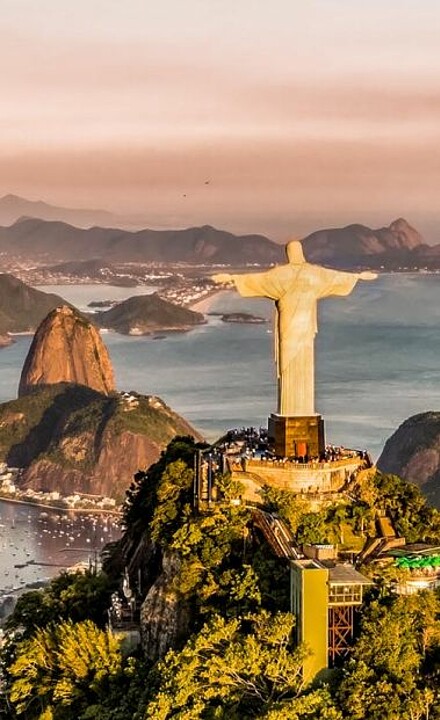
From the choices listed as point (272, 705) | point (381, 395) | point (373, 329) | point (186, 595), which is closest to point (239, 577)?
point (186, 595)

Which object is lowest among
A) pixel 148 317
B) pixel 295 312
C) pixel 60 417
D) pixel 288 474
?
pixel 288 474

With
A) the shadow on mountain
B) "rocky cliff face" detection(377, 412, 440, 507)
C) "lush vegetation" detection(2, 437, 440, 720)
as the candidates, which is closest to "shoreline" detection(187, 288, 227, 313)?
the shadow on mountain

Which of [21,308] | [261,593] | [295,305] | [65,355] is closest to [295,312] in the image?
[295,305]

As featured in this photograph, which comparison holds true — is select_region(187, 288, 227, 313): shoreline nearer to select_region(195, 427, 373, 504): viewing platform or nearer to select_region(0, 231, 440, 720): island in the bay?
select_region(0, 231, 440, 720): island in the bay

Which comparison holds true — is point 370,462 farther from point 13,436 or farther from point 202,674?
point 13,436

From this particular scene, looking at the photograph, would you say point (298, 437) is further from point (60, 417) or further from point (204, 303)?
point (204, 303)

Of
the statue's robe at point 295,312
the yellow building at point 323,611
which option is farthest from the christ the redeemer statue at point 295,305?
the yellow building at point 323,611

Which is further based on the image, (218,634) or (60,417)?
(60,417)
